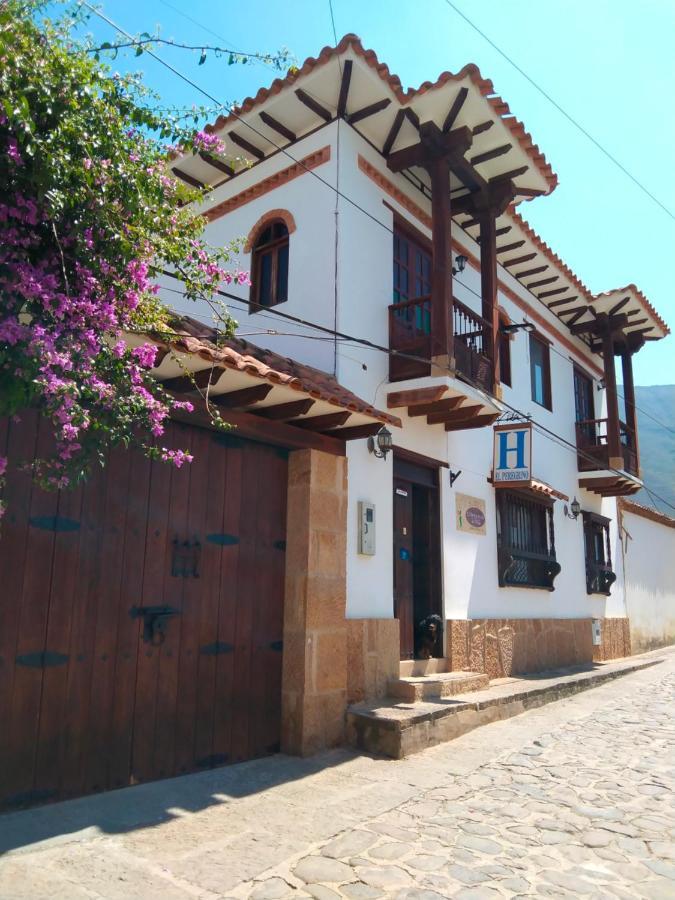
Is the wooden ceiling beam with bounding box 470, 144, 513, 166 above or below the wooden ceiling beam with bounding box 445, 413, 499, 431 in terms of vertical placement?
above

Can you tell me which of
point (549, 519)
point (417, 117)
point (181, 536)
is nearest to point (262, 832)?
point (181, 536)

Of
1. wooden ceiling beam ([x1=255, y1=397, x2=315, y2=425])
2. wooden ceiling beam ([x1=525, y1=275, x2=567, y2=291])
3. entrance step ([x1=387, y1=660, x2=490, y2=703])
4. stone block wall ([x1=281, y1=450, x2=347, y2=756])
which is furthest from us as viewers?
wooden ceiling beam ([x1=525, y1=275, x2=567, y2=291])

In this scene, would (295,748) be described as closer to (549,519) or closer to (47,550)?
(47,550)

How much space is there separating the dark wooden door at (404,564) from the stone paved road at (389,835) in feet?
5.84

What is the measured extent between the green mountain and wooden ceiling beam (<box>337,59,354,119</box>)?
43.0 m

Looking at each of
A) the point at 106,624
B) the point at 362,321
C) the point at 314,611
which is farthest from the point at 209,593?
the point at 362,321

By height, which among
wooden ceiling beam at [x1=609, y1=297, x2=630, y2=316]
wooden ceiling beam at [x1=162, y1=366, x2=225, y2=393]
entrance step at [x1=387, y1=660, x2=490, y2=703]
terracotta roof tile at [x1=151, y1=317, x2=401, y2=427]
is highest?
wooden ceiling beam at [x1=609, y1=297, x2=630, y2=316]

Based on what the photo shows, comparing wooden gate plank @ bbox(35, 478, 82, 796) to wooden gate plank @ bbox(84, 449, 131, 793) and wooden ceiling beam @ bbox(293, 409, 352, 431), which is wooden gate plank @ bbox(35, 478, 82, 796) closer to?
wooden gate plank @ bbox(84, 449, 131, 793)

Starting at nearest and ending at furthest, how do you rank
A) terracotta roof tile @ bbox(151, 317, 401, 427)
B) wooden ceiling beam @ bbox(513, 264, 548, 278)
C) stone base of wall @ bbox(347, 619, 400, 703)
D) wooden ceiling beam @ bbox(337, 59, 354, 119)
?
1. terracotta roof tile @ bbox(151, 317, 401, 427)
2. stone base of wall @ bbox(347, 619, 400, 703)
3. wooden ceiling beam @ bbox(337, 59, 354, 119)
4. wooden ceiling beam @ bbox(513, 264, 548, 278)

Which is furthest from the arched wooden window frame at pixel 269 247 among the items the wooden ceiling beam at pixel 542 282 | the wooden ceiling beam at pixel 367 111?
the wooden ceiling beam at pixel 542 282

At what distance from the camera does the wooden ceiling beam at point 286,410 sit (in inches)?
225

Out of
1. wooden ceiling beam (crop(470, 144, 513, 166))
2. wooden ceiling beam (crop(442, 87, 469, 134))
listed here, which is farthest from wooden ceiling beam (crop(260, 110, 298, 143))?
wooden ceiling beam (crop(470, 144, 513, 166))

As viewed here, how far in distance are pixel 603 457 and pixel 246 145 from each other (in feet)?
28.4

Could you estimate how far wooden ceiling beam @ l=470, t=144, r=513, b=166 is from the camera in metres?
8.30
